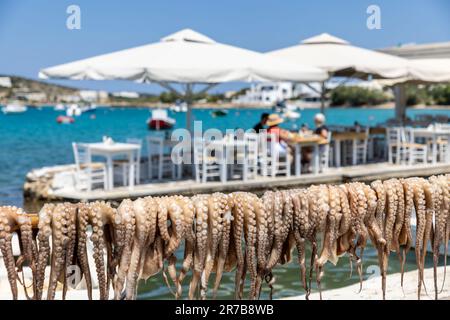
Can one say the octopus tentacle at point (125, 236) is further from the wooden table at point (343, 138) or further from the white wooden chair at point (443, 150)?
the white wooden chair at point (443, 150)

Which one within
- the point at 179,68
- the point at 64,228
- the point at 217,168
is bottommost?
the point at 217,168

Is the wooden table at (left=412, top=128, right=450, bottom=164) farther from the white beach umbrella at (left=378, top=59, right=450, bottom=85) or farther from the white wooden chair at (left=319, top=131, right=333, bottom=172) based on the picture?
the white wooden chair at (left=319, top=131, right=333, bottom=172)

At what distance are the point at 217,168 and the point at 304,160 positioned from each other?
6.56 ft

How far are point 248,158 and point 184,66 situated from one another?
2.42 meters

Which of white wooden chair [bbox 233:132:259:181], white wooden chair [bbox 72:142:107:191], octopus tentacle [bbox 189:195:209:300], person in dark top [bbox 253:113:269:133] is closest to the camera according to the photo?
octopus tentacle [bbox 189:195:209:300]

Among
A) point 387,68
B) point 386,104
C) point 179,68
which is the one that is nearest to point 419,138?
point 387,68

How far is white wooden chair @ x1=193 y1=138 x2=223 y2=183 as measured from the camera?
37.3ft

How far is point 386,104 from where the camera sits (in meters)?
117

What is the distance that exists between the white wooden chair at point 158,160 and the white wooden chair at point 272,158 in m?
1.77

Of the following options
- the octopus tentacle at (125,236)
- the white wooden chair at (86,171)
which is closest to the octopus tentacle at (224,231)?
the octopus tentacle at (125,236)

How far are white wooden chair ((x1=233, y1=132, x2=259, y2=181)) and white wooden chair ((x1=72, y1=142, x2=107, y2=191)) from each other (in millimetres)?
2535

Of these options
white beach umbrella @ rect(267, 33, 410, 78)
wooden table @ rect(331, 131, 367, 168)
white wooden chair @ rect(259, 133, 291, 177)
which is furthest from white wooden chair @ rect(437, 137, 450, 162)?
white wooden chair @ rect(259, 133, 291, 177)
